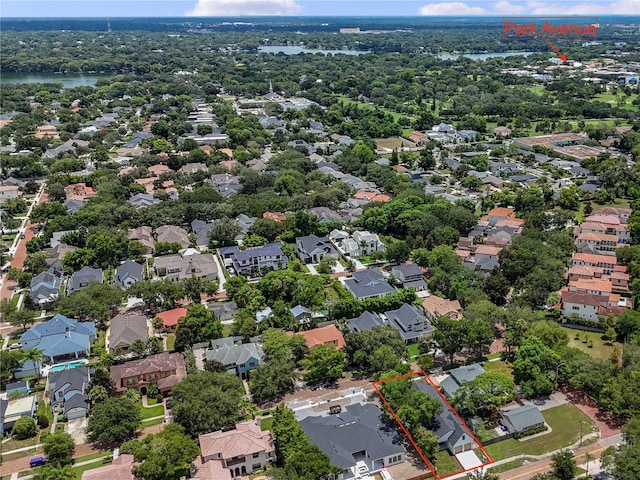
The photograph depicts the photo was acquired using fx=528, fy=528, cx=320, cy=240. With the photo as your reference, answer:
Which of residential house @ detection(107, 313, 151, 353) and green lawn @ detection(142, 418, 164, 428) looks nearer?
green lawn @ detection(142, 418, 164, 428)

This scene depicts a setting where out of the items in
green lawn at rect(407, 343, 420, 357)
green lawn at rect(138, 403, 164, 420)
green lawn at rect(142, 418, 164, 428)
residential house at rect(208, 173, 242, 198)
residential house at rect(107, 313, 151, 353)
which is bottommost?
green lawn at rect(138, 403, 164, 420)

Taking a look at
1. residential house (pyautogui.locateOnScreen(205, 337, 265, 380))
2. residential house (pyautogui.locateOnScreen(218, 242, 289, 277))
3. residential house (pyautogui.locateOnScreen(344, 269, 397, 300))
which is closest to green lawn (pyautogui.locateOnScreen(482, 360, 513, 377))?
residential house (pyautogui.locateOnScreen(344, 269, 397, 300))

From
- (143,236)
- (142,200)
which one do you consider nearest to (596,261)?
(143,236)

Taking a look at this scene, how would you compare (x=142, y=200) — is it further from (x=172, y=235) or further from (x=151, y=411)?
(x=151, y=411)

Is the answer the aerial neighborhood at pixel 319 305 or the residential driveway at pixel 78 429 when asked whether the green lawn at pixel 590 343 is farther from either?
the residential driveway at pixel 78 429

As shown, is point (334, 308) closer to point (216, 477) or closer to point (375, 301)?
point (375, 301)

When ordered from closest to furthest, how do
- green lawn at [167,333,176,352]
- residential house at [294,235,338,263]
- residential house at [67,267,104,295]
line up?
green lawn at [167,333,176,352]
residential house at [67,267,104,295]
residential house at [294,235,338,263]

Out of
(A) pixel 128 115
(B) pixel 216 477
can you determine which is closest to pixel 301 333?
(B) pixel 216 477

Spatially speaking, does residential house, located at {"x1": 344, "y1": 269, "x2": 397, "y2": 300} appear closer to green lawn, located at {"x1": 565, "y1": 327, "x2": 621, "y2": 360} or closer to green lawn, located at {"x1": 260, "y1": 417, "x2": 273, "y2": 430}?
green lawn, located at {"x1": 565, "y1": 327, "x2": 621, "y2": 360}
